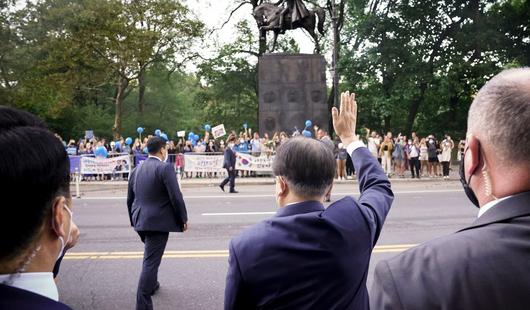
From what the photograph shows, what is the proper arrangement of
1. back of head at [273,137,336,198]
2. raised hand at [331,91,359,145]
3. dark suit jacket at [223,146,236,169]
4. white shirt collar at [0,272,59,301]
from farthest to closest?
dark suit jacket at [223,146,236,169], raised hand at [331,91,359,145], back of head at [273,137,336,198], white shirt collar at [0,272,59,301]

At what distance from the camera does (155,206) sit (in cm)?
510

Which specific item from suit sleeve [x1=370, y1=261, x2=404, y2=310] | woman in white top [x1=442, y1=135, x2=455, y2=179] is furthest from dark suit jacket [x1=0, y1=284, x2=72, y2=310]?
woman in white top [x1=442, y1=135, x2=455, y2=179]

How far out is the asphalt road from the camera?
5676 millimetres

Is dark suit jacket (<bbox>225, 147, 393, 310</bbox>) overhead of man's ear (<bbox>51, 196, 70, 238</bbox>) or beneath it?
beneath

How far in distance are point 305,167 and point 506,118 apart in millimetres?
1083

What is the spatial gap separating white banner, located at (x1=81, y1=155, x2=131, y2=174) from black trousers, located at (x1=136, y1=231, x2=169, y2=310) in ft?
51.5

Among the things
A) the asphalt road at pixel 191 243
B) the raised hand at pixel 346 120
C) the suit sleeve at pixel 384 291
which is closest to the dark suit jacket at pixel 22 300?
the suit sleeve at pixel 384 291

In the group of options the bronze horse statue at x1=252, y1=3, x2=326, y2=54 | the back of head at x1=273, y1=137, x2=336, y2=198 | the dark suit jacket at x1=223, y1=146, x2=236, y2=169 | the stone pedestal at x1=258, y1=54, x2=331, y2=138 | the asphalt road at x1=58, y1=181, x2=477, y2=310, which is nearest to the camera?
the back of head at x1=273, y1=137, x2=336, y2=198

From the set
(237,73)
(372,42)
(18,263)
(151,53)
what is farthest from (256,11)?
(18,263)

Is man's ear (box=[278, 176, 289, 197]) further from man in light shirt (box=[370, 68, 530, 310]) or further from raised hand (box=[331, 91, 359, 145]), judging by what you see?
man in light shirt (box=[370, 68, 530, 310])

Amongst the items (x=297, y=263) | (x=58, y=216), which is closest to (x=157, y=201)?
(x=297, y=263)

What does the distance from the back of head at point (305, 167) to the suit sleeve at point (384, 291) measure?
38.9 inches

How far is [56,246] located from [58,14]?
38142mm

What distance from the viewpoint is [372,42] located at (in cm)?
3434
